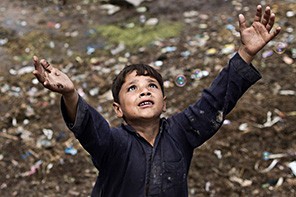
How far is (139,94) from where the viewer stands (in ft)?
8.48

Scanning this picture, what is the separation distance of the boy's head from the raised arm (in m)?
0.34

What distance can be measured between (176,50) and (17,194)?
3282mm

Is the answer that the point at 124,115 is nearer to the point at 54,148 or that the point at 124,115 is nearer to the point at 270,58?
the point at 54,148

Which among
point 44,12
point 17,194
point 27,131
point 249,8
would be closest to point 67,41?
point 44,12

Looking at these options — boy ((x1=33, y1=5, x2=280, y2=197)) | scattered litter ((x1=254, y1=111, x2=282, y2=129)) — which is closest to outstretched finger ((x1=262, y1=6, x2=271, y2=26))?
boy ((x1=33, y1=5, x2=280, y2=197))

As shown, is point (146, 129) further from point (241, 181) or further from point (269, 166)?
point (269, 166)

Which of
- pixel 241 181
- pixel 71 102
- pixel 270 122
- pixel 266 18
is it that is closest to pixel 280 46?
pixel 270 122

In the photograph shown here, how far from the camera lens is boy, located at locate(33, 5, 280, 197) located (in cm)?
247

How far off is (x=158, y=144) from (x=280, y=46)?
420cm

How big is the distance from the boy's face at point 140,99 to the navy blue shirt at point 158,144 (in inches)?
4.3

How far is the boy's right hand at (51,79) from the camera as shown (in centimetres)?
229

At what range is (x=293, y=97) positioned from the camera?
5.68 m

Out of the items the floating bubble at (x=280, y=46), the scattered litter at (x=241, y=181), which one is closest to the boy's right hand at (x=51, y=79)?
the scattered litter at (x=241, y=181)

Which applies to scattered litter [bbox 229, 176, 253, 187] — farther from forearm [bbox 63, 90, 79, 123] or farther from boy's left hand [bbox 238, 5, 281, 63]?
forearm [bbox 63, 90, 79, 123]
